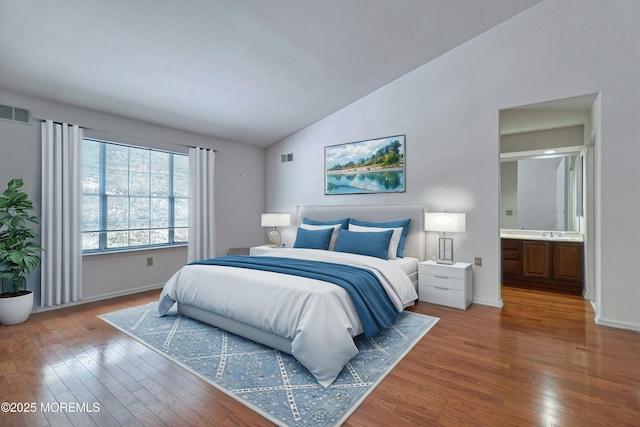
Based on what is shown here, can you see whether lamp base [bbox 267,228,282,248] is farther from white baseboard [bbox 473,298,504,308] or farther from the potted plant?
white baseboard [bbox 473,298,504,308]

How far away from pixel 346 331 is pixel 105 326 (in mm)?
2498

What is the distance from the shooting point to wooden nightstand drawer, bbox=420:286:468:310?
3.57 meters

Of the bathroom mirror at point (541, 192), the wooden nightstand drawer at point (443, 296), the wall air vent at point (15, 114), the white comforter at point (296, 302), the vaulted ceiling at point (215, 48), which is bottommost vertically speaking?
the wooden nightstand drawer at point (443, 296)

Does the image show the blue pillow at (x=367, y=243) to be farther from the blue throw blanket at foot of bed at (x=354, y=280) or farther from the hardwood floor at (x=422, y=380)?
the hardwood floor at (x=422, y=380)

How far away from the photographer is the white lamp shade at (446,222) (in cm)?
362

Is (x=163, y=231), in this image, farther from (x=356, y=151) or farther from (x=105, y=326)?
(x=356, y=151)

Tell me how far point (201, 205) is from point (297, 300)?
3.24m

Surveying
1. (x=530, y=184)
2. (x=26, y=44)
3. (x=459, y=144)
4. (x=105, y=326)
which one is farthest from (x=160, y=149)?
(x=530, y=184)

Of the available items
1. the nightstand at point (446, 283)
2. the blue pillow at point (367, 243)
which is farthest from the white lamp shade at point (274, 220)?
the nightstand at point (446, 283)

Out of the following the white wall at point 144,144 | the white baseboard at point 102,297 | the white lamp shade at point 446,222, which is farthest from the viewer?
the white lamp shade at point 446,222

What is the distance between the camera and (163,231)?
472 cm

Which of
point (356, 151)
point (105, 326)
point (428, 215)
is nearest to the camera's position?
point (105, 326)

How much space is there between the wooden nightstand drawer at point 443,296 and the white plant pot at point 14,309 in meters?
4.35

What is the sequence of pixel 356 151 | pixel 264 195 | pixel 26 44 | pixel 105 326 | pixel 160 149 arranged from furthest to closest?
pixel 264 195
pixel 356 151
pixel 160 149
pixel 105 326
pixel 26 44
